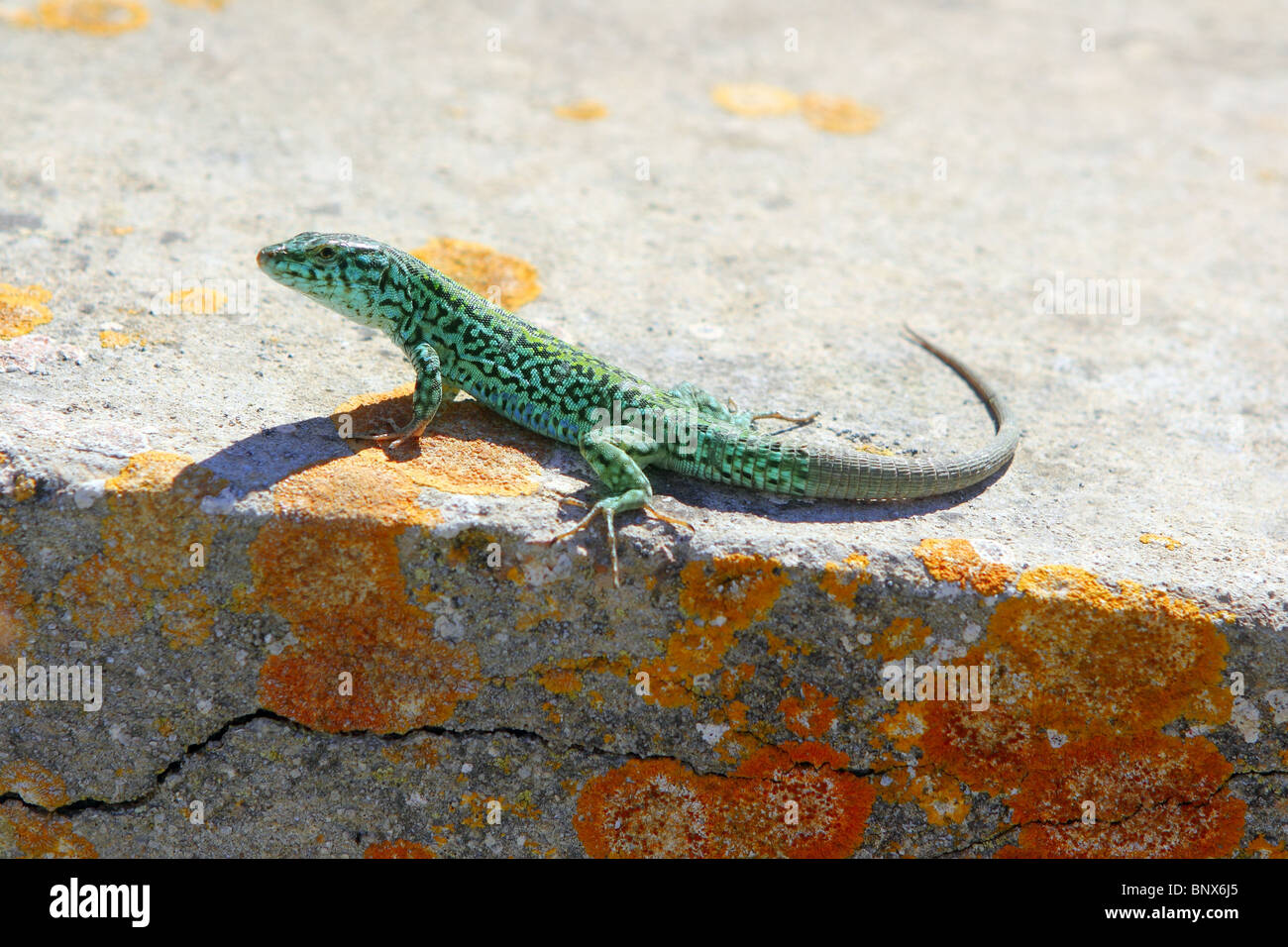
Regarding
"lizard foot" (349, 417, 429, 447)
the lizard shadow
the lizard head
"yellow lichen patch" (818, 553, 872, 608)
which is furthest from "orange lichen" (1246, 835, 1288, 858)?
the lizard head

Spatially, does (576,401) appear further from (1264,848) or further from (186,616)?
(1264,848)

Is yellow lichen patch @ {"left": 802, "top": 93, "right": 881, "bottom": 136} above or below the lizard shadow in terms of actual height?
above

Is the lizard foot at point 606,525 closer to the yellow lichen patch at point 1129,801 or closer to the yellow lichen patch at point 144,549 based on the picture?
the yellow lichen patch at point 144,549

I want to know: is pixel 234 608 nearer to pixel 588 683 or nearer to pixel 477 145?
pixel 588 683

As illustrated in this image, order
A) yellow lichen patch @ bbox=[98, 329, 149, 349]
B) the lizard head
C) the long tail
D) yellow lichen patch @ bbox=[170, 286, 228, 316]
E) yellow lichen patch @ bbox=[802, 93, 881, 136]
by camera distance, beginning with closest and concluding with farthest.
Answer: the long tail → the lizard head → yellow lichen patch @ bbox=[98, 329, 149, 349] → yellow lichen patch @ bbox=[170, 286, 228, 316] → yellow lichen patch @ bbox=[802, 93, 881, 136]

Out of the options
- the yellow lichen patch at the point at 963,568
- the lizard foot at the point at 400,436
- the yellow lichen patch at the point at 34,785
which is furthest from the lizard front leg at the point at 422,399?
the yellow lichen patch at the point at 963,568

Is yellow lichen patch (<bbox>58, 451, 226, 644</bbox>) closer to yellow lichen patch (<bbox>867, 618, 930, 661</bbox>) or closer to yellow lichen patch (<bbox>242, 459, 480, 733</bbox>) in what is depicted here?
yellow lichen patch (<bbox>242, 459, 480, 733</bbox>)

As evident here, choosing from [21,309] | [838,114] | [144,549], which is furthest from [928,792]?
[838,114]

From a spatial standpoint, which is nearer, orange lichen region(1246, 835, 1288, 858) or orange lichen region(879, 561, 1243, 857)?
orange lichen region(879, 561, 1243, 857)
